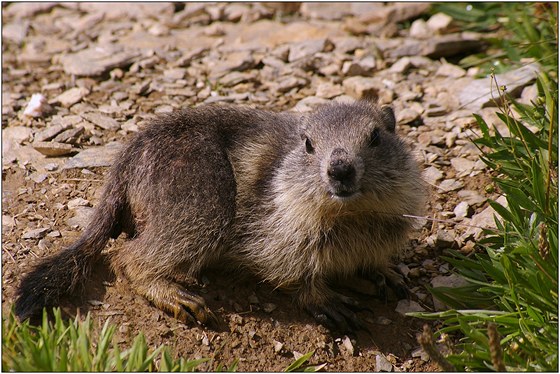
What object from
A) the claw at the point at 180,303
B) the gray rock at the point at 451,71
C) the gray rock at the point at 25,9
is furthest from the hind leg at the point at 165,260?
the gray rock at the point at 25,9

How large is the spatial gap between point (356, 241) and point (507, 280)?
1055 mm

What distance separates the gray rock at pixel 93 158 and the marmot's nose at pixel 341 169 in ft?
6.84

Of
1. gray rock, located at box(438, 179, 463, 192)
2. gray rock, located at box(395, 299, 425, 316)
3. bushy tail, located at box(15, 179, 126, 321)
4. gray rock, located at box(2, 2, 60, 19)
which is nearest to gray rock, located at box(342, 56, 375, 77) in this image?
gray rock, located at box(438, 179, 463, 192)

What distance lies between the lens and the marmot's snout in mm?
4461

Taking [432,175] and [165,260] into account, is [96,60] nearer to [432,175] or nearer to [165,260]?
[165,260]

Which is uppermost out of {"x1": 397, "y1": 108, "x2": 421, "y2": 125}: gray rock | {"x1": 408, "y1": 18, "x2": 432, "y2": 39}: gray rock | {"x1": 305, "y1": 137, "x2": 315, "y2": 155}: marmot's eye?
{"x1": 305, "y1": 137, "x2": 315, "y2": 155}: marmot's eye

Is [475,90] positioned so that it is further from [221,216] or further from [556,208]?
[221,216]

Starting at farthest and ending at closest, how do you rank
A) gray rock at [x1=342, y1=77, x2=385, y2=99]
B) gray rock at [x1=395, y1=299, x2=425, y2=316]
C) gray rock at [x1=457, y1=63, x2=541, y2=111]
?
1. gray rock at [x1=342, y1=77, x2=385, y2=99]
2. gray rock at [x1=457, y1=63, x2=541, y2=111]
3. gray rock at [x1=395, y1=299, x2=425, y2=316]

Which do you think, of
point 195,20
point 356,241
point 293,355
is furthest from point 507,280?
point 195,20

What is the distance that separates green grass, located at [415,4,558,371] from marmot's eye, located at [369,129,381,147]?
31.6 inches

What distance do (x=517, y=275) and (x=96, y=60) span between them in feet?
16.3

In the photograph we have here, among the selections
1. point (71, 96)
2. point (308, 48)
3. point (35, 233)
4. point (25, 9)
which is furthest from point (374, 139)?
point (25, 9)

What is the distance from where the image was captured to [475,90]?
684 cm

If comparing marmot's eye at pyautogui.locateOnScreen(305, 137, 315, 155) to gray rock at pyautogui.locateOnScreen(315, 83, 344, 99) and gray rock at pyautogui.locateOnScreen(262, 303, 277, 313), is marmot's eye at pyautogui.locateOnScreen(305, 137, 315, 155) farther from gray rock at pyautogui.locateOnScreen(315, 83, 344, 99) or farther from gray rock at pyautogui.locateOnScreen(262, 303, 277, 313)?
gray rock at pyautogui.locateOnScreen(315, 83, 344, 99)
